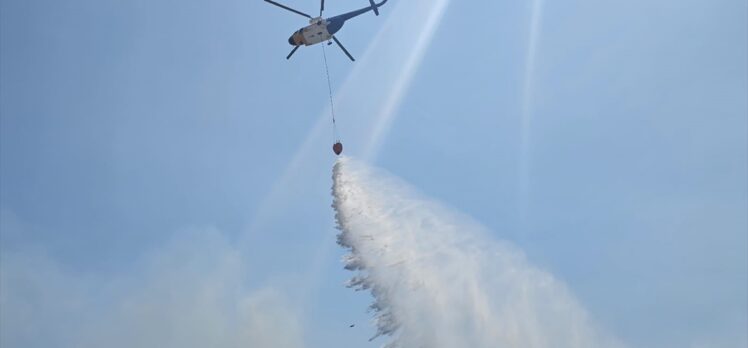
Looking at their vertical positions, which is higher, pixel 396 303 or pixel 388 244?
pixel 388 244

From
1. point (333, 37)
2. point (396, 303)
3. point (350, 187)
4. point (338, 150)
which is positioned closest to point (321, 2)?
point (333, 37)

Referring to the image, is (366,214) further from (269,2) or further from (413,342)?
(269,2)

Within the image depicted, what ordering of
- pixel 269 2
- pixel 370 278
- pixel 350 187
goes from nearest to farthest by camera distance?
pixel 269 2 < pixel 370 278 < pixel 350 187

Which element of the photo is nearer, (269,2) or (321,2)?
(269,2)

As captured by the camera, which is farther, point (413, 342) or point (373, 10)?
point (373, 10)

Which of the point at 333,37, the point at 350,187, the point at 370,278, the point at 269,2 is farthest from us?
the point at 350,187

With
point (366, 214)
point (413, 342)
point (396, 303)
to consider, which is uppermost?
point (366, 214)

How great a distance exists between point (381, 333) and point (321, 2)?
110 ft

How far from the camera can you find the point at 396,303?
62000 millimetres

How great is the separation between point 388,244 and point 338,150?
36.2ft

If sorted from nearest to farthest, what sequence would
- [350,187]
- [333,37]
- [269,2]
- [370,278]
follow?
1. [269,2]
2. [370,278]
3. [333,37]
4. [350,187]

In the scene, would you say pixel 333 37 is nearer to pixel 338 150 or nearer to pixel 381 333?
pixel 338 150

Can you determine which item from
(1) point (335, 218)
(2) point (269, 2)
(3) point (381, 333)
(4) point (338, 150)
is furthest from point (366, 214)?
(2) point (269, 2)

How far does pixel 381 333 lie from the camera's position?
59750 millimetres
